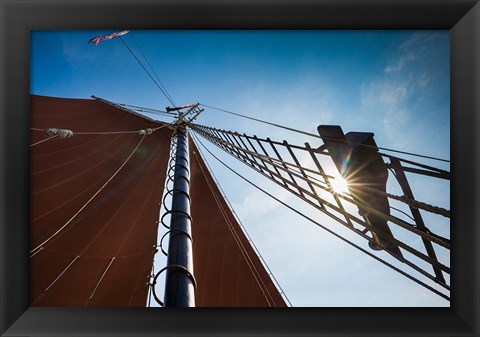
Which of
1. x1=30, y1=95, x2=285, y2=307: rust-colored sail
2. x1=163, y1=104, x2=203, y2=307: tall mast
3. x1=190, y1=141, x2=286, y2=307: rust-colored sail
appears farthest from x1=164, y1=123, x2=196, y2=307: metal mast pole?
x1=190, y1=141, x2=286, y2=307: rust-colored sail

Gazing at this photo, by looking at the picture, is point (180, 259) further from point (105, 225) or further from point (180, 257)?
point (105, 225)

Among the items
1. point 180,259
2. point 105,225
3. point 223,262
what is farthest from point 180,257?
point 223,262

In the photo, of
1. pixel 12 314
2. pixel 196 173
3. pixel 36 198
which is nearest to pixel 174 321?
pixel 12 314

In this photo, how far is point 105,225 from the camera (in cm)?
241

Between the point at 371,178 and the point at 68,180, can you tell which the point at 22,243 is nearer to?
the point at 68,180

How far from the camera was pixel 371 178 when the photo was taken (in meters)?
1.32
